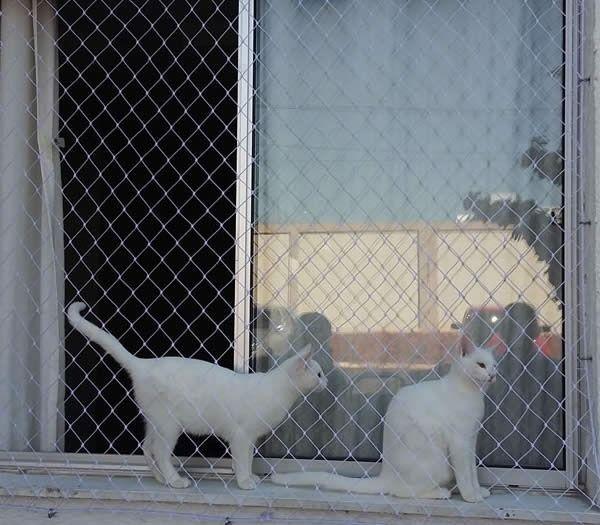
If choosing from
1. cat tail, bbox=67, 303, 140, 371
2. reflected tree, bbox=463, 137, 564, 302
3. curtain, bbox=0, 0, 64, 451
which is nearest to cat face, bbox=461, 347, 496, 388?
reflected tree, bbox=463, 137, 564, 302

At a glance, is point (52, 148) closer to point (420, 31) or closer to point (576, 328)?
point (420, 31)

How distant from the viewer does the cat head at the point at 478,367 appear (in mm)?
1931

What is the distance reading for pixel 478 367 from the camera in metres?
1.93

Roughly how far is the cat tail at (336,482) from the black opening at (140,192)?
0.95 feet

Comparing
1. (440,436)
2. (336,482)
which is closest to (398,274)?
(440,436)

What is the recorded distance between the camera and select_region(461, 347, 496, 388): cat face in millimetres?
1930

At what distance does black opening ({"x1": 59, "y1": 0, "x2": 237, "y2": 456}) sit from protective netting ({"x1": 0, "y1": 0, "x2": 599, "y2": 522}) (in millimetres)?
43

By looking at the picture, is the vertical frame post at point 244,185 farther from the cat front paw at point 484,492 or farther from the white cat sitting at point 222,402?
the cat front paw at point 484,492

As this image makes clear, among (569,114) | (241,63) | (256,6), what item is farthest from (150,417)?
(569,114)

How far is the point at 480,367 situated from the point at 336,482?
501 millimetres

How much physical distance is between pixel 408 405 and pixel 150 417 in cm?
72

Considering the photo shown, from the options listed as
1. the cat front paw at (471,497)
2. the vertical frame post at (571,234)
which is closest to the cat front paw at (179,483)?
the cat front paw at (471,497)

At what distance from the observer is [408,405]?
1.97 metres

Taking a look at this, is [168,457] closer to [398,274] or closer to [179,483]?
[179,483]
